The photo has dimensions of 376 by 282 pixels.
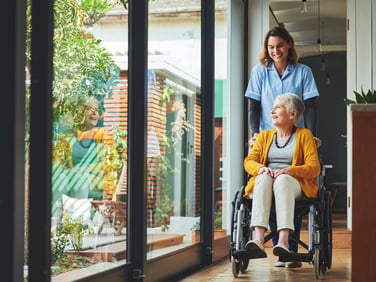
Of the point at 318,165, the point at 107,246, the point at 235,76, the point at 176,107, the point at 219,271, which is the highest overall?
the point at 235,76

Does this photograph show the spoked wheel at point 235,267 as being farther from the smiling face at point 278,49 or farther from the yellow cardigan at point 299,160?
the smiling face at point 278,49

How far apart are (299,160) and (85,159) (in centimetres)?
169

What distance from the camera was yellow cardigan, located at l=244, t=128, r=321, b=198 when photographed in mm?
4031

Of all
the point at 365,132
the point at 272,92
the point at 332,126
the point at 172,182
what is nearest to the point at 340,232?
the point at 272,92

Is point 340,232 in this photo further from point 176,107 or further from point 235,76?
point 176,107

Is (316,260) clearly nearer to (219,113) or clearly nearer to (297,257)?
(297,257)

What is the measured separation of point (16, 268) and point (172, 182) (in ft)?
6.98

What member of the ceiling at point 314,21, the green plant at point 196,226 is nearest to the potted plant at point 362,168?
the green plant at point 196,226

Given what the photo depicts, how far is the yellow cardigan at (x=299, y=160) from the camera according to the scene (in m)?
4.03

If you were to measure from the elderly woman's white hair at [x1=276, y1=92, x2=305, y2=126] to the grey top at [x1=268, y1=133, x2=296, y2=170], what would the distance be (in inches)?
5.3

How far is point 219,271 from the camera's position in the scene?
446cm

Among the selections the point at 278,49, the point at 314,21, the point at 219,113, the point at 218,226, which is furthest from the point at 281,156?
the point at 314,21

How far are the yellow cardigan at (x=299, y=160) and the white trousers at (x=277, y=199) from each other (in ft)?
0.21

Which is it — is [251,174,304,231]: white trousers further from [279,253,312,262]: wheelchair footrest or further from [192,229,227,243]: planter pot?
Result: [192,229,227,243]: planter pot
